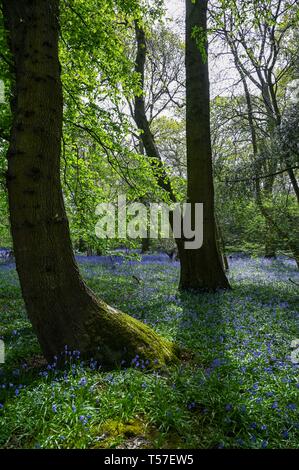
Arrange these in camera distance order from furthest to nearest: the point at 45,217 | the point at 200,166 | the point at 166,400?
1. the point at 200,166
2. the point at 45,217
3. the point at 166,400

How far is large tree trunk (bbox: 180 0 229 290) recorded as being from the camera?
10.4m

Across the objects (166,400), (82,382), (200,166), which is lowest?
(166,400)

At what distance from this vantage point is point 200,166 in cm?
1052

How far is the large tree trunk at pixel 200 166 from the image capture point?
10422 millimetres

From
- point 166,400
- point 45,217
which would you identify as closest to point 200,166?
point 45,217

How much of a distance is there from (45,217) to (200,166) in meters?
7.32

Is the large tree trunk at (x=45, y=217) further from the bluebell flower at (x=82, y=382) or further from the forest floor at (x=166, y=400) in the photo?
the bluebell flower at (x=82, y=382)

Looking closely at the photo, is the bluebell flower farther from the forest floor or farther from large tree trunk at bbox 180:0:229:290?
large tree trunk at bbox 180:0:229:290

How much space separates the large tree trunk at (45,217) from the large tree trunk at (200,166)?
6.31 m

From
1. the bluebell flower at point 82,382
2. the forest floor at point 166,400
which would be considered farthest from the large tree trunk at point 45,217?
the bluebell flower at point 82,382

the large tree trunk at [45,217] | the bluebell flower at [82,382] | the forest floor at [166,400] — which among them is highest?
the large tree trunk at [45,217]

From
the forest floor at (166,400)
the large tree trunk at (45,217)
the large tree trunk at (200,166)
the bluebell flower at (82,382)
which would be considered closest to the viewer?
the forest floor at (166,400)

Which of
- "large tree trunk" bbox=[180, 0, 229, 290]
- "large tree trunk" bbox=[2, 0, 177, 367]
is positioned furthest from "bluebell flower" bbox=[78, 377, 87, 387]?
"large tree trunk" bbox=[180, 0, 229, 290]

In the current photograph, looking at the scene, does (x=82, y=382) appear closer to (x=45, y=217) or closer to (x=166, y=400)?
(x=166, y=400)
